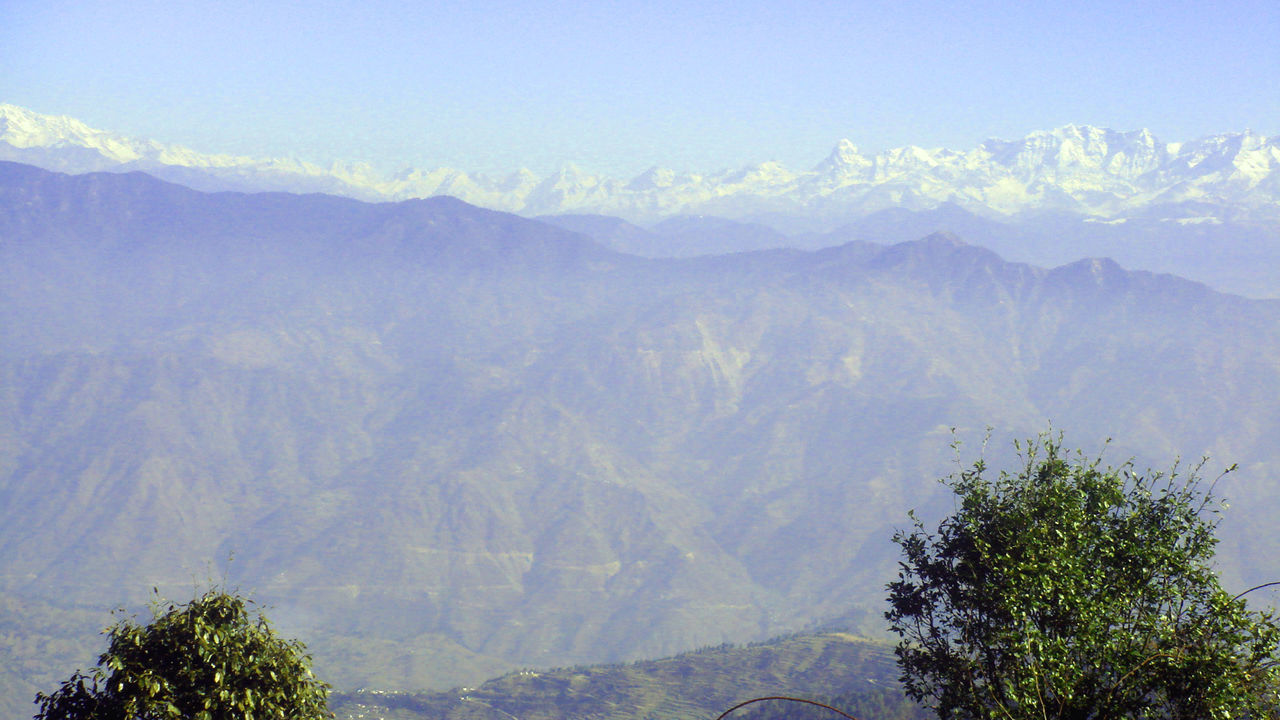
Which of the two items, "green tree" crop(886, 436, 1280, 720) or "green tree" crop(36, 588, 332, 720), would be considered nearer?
"green tree" crop(886, 436, 1280, 720)

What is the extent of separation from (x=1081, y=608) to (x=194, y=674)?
65.1 feet

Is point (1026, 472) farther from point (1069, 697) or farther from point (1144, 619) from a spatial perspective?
point (1069, 697)

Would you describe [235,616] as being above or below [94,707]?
above

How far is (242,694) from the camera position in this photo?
74.0 feet

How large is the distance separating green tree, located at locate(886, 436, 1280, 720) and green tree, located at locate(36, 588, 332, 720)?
1627cm

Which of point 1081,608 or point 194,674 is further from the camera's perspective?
point 194,674

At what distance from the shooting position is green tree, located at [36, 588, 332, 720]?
70.6 feet

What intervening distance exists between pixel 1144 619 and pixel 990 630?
11.2 ft

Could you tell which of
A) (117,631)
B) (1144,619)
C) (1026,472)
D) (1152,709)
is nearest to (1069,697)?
(1152,709)

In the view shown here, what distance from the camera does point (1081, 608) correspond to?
20.6 metres

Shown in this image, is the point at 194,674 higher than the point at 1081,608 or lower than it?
lower

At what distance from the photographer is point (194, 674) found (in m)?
22.1

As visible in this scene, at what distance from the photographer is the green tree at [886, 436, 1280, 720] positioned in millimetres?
19734

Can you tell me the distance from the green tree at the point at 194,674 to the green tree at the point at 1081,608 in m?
16.3
